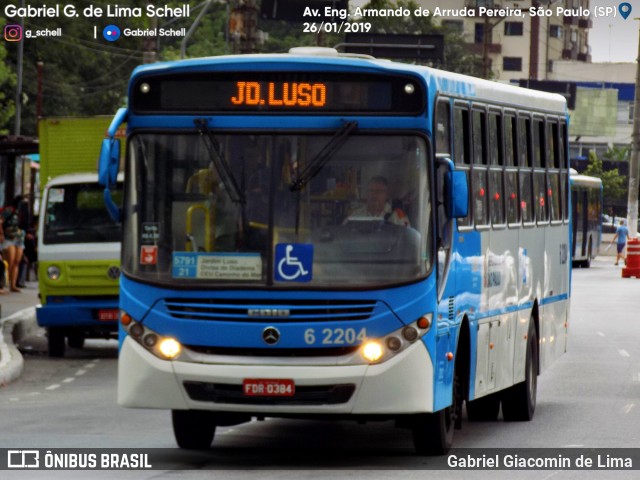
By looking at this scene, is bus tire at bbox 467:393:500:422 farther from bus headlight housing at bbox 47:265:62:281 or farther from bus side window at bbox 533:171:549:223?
bus headlight housing at bbox 47:265:62:281

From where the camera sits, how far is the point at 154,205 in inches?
459

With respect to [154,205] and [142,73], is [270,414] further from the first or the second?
[142,73]

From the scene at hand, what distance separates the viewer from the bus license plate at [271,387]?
11102 mm

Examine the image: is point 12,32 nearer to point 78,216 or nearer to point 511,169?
point 78,216

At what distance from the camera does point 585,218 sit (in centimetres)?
5788

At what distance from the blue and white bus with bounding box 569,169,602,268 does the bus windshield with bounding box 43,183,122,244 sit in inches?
1323

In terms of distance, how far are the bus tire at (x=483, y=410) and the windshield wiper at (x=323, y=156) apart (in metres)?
4.65

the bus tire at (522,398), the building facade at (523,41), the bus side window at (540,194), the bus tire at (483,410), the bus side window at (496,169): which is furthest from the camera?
the building facade at (523,41)

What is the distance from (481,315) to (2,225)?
1959cm

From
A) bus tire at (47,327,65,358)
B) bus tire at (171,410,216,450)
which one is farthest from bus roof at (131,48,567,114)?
bus tire at (47,327,65,358)

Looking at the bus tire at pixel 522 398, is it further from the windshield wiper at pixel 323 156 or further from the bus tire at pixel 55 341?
the bus tire at pixel 55 341

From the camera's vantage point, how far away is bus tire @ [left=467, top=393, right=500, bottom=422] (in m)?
15.5

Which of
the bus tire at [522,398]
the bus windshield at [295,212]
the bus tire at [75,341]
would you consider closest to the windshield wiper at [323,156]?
the bus windshield at [295,212]

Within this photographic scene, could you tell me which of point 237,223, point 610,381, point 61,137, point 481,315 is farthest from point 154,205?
point 61,137
